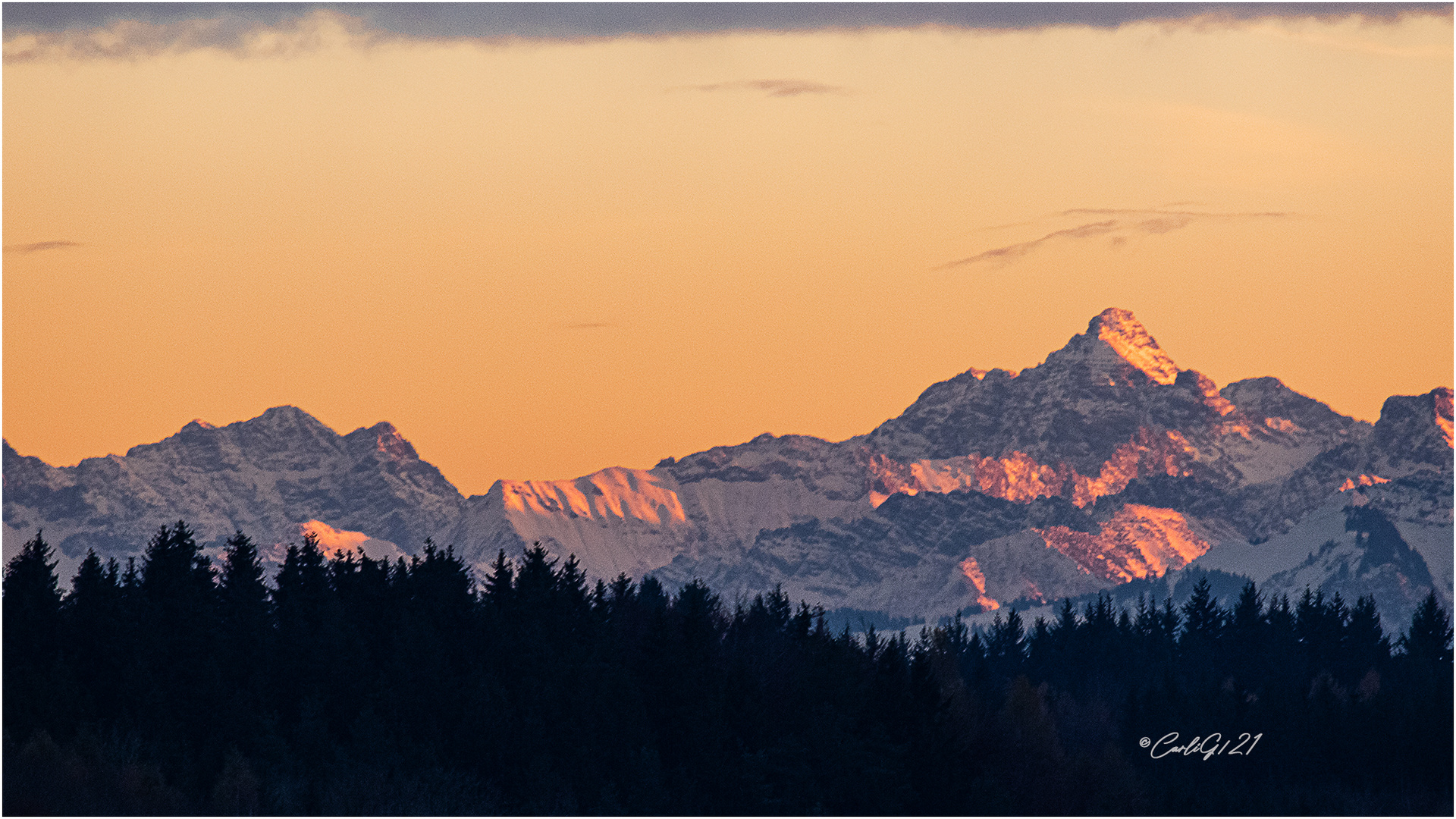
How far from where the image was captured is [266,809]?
376 feet

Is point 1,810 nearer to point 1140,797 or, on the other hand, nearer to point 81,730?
point 81,730

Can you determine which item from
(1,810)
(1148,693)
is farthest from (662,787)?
(1148,693)

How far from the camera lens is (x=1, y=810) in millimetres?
101062

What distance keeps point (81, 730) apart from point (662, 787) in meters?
33.2

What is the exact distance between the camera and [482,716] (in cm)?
13100

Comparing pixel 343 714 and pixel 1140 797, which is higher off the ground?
pixel 343 714

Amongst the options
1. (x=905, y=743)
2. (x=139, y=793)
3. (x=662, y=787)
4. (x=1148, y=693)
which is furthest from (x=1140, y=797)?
(x=139, y=793)

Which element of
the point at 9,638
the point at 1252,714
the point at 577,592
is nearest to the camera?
the point at 9,638

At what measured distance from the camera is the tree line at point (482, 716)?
119 meters

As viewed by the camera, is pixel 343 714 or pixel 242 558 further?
pixel 242 558

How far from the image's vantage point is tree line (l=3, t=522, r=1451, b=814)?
119250 mm

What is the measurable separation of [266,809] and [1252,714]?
9149 cm

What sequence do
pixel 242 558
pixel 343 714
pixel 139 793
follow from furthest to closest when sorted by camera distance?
pixel 242 558
pixel 343 714
pixel 139 793

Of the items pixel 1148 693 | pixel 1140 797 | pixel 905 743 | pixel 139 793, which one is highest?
pixel 139 793
